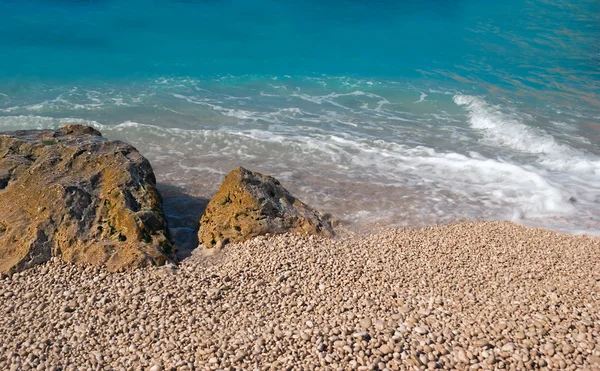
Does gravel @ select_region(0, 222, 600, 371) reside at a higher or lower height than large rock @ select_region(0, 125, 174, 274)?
lower

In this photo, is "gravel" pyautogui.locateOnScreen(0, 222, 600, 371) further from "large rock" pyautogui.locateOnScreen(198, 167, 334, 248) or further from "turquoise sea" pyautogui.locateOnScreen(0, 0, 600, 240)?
"turquoise sea" pyautogui.locateOnScreen(0, 0, 600, 240)

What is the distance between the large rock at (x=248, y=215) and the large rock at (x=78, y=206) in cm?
69

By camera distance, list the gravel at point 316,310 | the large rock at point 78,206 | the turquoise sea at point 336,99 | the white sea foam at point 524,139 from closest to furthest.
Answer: the gravel at point 316,310 → the large rock at point 78,206 → the turquoise sea at point 336,99 → the white sea foam at point 524,139

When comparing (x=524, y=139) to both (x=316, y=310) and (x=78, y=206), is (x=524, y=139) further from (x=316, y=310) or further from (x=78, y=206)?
(x=78, y=206)

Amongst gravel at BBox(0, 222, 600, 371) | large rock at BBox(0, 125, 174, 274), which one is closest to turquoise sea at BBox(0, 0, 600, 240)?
large rock at BBox(0, 125, 174, 274)

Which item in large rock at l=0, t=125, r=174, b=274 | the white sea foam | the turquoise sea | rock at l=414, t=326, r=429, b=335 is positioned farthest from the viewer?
the white sea foam

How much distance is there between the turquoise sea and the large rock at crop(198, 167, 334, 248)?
2.61ft

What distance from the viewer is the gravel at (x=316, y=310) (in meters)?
4.78

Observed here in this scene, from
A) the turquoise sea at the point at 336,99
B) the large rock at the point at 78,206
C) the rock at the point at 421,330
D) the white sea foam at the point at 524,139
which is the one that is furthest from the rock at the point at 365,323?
the white sea foam at the point at 524,139

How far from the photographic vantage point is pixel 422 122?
1508 centimetres

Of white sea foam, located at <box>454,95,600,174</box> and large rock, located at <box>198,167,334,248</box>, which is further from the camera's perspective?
white sea foam, located at <box>454,95,600,174</box>

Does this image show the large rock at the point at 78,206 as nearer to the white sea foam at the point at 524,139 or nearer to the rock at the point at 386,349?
the rock at the point at 386,349

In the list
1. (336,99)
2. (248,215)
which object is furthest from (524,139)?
(248,215)

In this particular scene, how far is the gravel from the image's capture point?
4.78m
